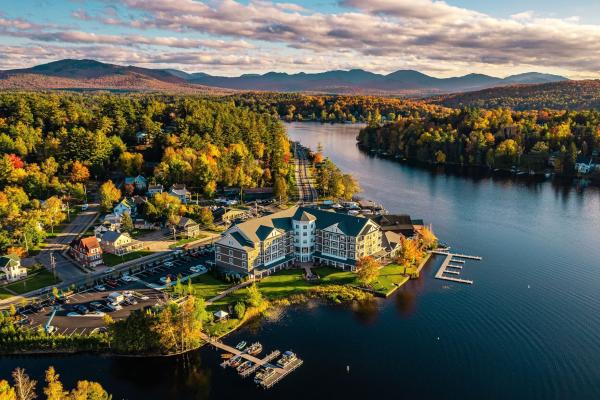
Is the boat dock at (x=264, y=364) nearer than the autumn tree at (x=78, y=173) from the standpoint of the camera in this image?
Yes

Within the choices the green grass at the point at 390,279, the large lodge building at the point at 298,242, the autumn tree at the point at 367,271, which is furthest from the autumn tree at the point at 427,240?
the autumn tree at the point at 367,271

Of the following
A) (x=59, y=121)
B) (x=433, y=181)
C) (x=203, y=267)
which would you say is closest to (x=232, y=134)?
(x=59, y=121)

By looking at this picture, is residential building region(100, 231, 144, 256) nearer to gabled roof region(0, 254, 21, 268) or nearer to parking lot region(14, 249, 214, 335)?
parking lot region(14, 249, 214, 335)

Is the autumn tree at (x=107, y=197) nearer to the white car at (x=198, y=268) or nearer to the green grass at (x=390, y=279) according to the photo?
the white car at (x=198, y=268)

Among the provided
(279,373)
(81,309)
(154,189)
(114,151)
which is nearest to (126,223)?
(154,189)

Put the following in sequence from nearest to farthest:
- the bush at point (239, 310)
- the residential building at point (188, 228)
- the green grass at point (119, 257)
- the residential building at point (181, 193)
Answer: the bush at point (239, 310) → the green grass at point (119, 257) → the residential building at point (188, 228) → the residential building at point (181, 193)

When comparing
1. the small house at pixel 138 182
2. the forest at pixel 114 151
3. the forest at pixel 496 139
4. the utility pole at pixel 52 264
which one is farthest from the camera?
the forest at pixel 496 139

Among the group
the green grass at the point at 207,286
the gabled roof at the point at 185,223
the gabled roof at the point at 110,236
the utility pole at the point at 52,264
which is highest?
the gabled roof at the point at 185,223

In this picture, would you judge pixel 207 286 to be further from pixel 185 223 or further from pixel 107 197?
pixel 107 197
